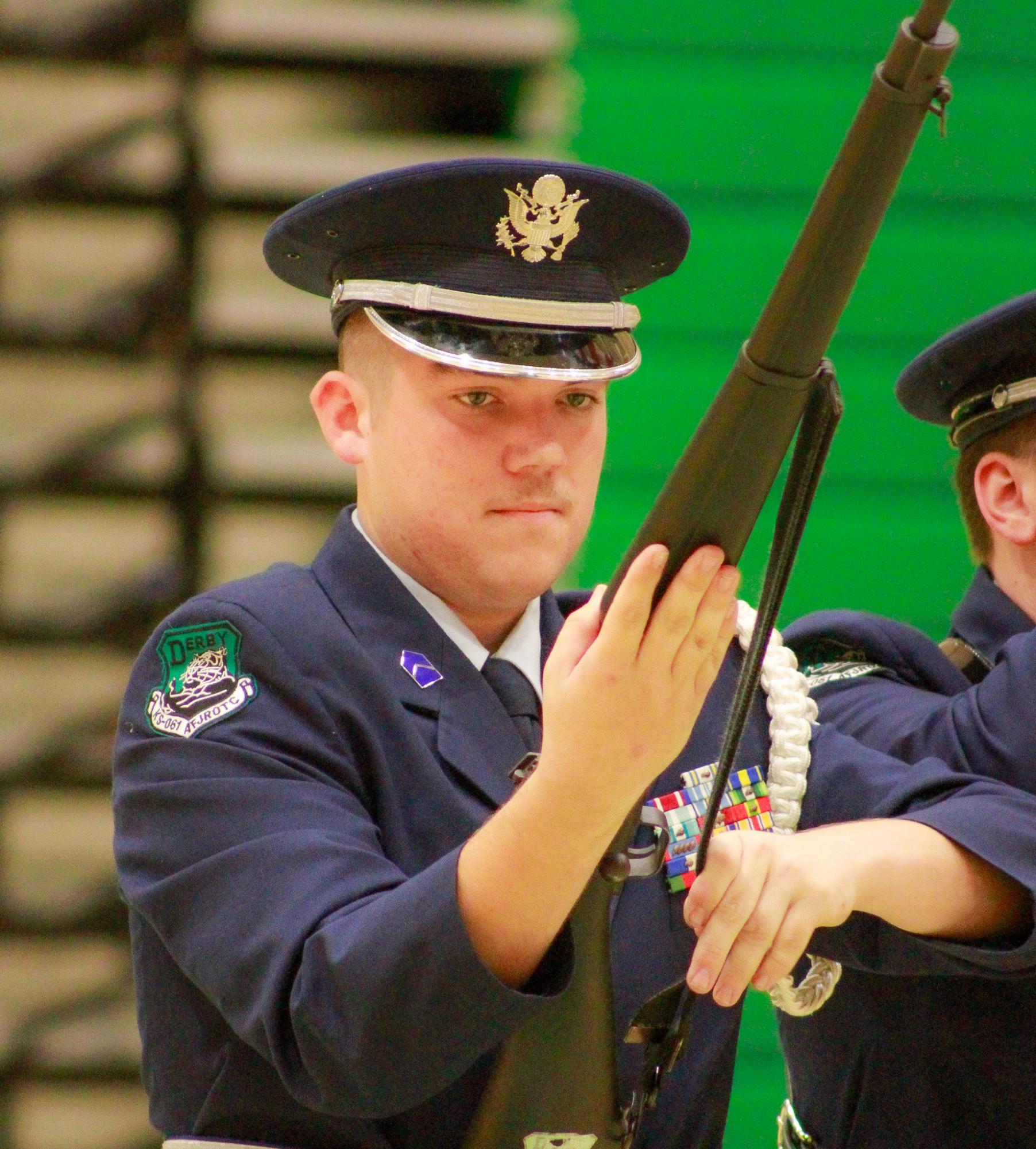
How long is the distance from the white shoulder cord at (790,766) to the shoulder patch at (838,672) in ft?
0.81

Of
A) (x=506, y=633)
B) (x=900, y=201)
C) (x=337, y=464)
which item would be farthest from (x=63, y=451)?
(x=900, y=201)

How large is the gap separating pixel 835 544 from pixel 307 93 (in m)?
1.13

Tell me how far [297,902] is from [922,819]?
1.91 ft

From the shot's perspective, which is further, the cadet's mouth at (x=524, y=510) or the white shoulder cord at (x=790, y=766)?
the white shoulder cord at (x=790, y=766)

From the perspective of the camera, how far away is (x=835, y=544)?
2664 mm

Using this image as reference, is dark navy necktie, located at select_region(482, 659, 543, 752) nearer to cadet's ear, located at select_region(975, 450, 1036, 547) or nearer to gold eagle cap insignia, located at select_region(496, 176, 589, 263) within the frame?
gold eagle cap insignia, located at select_region(496, 176, 589, 263)

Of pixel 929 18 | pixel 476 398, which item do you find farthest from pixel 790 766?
pixel 929 18

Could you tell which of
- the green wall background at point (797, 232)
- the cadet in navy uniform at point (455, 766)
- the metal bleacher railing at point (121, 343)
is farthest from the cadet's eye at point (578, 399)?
the metal bleacher railing at point (121, 343)

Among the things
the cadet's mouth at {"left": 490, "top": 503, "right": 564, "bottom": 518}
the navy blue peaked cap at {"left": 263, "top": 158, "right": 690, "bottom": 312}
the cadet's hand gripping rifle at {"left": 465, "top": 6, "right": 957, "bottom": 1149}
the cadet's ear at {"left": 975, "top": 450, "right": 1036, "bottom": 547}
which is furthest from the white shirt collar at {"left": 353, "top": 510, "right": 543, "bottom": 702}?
the cadet's ear at {"left": 975, "top": 450, "right": 1036, "bottom": 547}

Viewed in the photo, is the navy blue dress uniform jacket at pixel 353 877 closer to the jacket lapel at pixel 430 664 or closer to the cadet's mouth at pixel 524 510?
the jacket lapel at pixel 430 664

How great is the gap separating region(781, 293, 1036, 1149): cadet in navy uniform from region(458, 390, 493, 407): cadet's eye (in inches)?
25.5

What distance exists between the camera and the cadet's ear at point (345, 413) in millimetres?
1486

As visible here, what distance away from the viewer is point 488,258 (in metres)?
1.42

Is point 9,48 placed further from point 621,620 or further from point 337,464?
point 621,620
